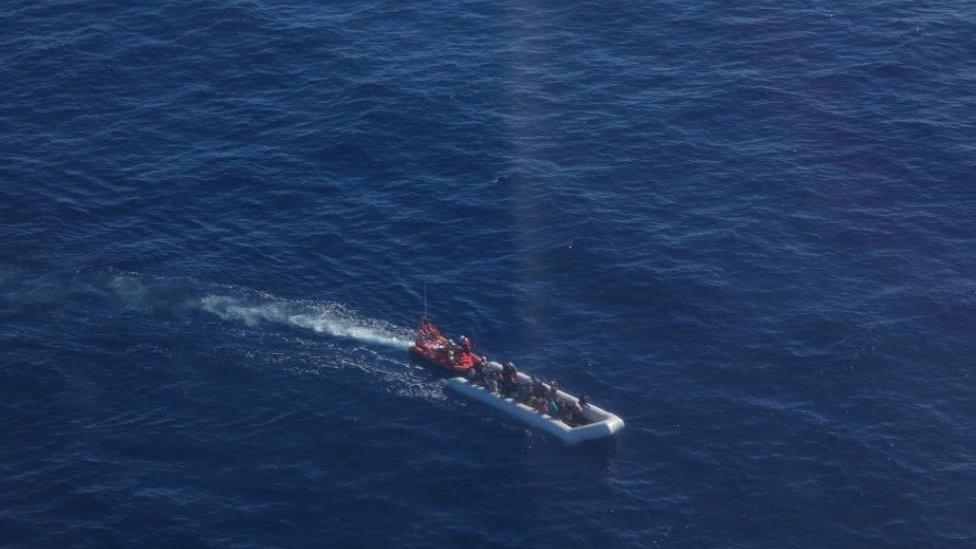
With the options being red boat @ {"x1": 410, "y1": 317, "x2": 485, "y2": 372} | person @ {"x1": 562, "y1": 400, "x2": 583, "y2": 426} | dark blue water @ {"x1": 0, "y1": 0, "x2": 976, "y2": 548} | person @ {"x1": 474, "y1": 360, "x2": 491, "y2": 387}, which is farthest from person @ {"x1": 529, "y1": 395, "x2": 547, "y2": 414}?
red boat @ {"x1": 410, "y1": 317, "x2": 485, "y2": 372}

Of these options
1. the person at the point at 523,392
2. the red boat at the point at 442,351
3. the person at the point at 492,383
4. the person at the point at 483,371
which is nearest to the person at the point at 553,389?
the person at the point at 523,392

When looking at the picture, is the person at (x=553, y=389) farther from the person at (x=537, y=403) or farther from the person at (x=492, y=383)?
the person at (x=492, y=383)

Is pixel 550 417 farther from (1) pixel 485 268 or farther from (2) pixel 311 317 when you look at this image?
(2) pixel 311 317

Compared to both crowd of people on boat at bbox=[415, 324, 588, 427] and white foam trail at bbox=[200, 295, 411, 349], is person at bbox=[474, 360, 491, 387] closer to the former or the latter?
crowd of people on boat at bbox=[415, 324, 588, 427]

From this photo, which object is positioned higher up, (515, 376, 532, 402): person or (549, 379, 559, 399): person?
(549, 379, 559, 399): person

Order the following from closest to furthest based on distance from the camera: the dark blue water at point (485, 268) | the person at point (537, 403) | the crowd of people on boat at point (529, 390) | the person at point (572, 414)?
1. the dark blue water at point (485, 268)
2. the person at point (572, 414)
3. the crowd of people on boat at point (529, 390)
4. the person at point (537, 403)

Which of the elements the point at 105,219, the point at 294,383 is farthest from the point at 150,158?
the point at 294,383
